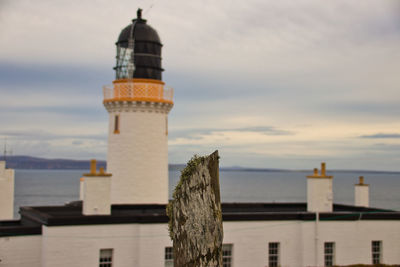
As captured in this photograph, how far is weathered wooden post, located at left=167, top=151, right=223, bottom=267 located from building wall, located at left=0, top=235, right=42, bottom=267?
51.5 feet

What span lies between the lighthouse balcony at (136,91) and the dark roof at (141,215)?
20.3 feet

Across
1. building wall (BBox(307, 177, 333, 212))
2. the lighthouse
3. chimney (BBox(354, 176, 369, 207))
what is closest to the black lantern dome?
the lighthouse

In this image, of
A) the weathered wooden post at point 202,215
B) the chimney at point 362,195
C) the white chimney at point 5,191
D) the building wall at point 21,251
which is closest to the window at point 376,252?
the chimney at point 362,195

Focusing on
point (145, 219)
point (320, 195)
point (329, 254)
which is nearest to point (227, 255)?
point (145, 219)

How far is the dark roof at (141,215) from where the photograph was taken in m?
22.0

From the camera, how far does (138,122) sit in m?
29.5

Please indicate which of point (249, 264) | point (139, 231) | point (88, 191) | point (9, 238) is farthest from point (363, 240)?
point (9, 238)

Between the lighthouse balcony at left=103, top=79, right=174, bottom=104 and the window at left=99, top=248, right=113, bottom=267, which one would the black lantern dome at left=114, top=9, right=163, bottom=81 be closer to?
the lighthouse balcony at left=103, top=79, right=174, bottom=104

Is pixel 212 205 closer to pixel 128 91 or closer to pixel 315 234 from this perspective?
pixel 315 234

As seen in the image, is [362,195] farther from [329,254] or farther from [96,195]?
[96,195]

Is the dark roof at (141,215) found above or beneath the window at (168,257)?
above

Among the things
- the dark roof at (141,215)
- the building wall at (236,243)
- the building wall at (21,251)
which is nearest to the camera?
the building wall at (21,251)

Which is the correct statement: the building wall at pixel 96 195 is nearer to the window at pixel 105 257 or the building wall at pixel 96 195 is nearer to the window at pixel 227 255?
the window at pixel 105 257

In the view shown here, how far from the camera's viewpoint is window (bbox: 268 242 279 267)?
24703 millimetres
